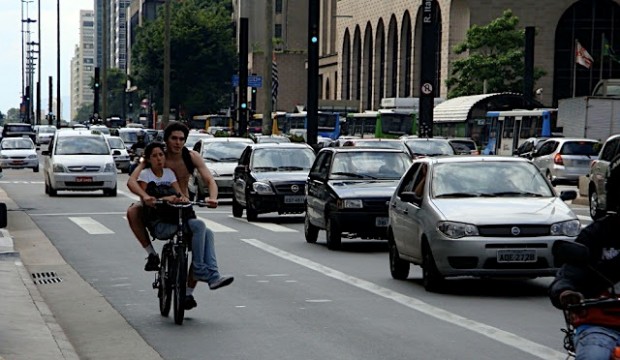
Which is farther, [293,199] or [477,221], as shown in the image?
[293,199]

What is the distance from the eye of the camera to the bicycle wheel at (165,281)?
13.1m

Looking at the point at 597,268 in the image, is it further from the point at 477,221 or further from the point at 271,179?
the point at 271,179

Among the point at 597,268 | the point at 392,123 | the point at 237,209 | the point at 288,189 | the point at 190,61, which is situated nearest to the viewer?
the point at 597,268

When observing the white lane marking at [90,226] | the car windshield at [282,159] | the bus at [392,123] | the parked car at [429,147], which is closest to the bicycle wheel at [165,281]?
the white lane marking at [90,226]

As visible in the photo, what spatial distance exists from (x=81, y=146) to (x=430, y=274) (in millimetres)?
26430

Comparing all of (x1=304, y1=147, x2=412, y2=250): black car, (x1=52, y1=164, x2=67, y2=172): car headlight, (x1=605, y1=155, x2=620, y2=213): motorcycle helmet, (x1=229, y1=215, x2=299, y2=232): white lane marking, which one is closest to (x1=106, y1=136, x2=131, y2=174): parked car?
(x1=52, y1=164, x2=67, y2=172): car headlight

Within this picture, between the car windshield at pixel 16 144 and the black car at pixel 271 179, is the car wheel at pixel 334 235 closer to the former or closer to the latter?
the black car at pixel 271 179

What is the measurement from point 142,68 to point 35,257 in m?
94.9

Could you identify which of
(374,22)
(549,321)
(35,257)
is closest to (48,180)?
(35,257)

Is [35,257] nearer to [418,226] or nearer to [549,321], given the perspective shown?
[418,226]

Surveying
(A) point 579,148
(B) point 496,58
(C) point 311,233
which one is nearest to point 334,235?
(C) point 311,233

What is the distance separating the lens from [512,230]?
15.4 m

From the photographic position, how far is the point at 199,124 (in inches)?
4560

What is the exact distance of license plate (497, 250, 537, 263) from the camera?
15.3 meters
